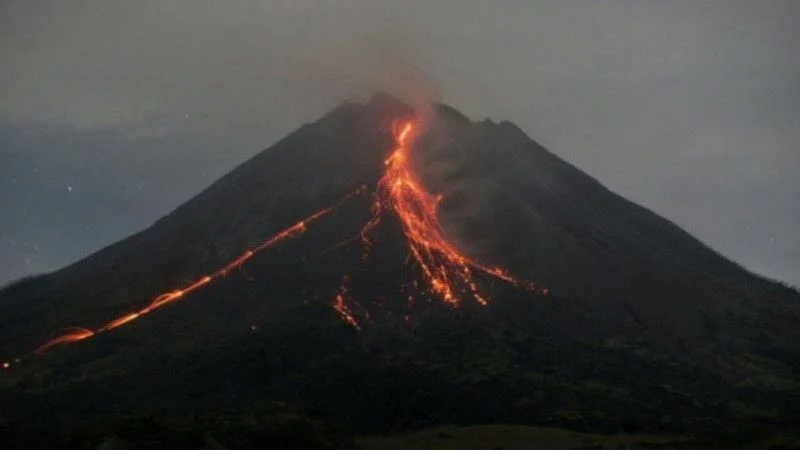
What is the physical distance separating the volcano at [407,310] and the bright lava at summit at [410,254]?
0.35 m

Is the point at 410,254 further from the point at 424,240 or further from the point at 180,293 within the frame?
the point at 180,293

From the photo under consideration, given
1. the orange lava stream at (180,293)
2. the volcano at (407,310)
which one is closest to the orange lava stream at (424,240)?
the volcano at (407,310)

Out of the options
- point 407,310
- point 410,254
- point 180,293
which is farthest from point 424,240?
point 180,293

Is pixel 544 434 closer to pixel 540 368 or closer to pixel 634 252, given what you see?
pixel 540 368

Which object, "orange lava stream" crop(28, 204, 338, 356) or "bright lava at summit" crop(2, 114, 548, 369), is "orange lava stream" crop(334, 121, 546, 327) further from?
"orange lava stream" crop(28, 204, 338, 356)

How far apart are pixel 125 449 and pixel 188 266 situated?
62.8m

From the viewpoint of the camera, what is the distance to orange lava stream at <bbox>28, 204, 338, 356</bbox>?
91250 millimetres

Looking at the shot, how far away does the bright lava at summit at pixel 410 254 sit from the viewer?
94.1 m

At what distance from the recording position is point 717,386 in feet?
264

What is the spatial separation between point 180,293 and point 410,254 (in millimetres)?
28606

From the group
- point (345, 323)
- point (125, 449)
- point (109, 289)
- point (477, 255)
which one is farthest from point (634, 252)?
point (125, 449)

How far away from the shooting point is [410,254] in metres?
104

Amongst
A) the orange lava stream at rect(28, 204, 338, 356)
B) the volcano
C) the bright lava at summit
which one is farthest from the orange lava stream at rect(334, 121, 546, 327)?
the orange lava stream at rect(28, 204, 338, 356)

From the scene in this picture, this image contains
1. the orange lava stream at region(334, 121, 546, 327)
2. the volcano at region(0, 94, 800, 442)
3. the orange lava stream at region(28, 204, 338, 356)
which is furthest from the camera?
the orange lava stream at region(334, 121, 546, 327)
